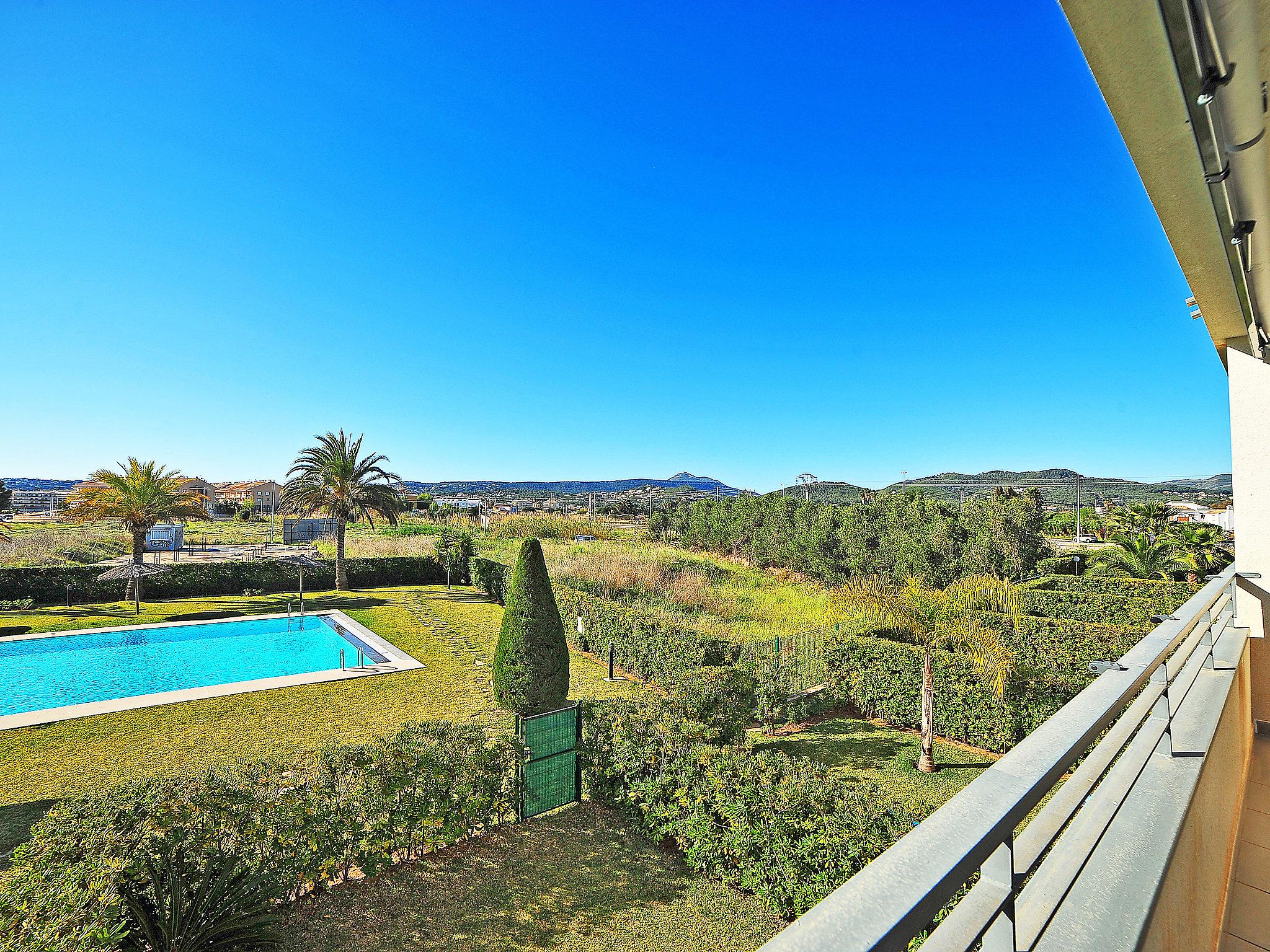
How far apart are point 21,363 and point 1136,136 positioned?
3232cm

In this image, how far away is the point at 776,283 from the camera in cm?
2909

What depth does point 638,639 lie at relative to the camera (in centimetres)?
1152

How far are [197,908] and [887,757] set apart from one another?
26.5 ft

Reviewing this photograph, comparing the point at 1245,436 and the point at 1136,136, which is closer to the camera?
the point at 1136,136

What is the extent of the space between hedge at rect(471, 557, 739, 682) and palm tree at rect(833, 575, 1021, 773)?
7.88 feet

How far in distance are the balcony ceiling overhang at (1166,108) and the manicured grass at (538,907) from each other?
5155 millimetres

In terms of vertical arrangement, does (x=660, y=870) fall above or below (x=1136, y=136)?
below

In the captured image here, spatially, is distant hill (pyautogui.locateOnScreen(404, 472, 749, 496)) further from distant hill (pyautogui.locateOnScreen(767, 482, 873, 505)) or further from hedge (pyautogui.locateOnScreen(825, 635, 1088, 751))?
hedge (pyautogui.locateOnScreen(825, 635, 1088, 751))

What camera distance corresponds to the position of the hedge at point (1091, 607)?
13570mm

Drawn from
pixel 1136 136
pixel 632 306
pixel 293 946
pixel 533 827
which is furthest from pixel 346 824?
pixel 632 306

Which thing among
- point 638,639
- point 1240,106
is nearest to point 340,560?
point 638,639

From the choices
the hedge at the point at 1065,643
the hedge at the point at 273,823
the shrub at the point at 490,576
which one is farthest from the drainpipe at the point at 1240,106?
the shrub at the point at 490,576

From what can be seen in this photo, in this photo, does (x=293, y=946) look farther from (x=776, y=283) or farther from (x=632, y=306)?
(x=632, y=306)

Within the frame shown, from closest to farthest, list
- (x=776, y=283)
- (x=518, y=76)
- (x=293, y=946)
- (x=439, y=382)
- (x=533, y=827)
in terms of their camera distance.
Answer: (x=293, y=946)
(x=533, y=827)
(x=518, y=76)
(x=776, y=283)
(x=439, y=382)
